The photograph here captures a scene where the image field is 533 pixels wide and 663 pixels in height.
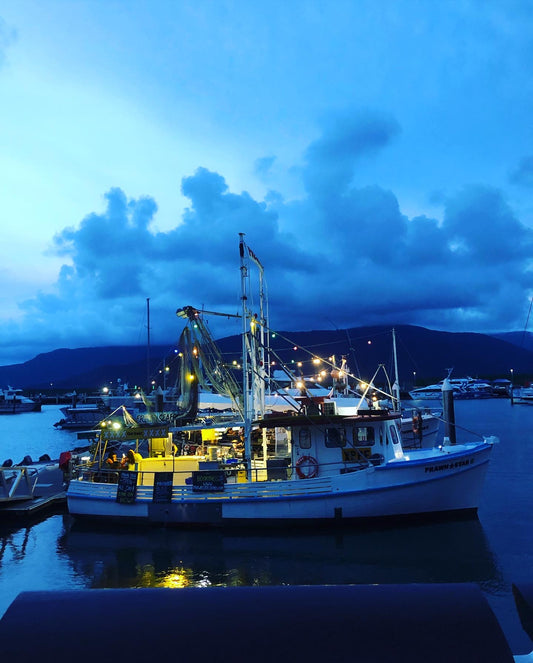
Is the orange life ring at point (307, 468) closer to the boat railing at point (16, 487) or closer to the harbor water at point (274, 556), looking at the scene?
the harbor water at point (274, 556)

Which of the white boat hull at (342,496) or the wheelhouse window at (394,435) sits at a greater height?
the wheelhouse window at (394,435)

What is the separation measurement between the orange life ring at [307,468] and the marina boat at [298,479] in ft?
0.12

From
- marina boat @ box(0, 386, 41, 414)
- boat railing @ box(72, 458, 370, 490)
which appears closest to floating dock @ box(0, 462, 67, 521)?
boat railing @ box(72, 458, 370, 490)

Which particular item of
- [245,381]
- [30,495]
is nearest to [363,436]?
[245,381]

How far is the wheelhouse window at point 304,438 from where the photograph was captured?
19609 mm

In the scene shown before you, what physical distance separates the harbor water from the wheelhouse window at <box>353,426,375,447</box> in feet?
9.96

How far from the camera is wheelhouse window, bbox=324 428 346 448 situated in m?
19.5

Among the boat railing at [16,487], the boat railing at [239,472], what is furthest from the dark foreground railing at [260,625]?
the boat railing at [16,487]

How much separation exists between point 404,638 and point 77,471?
893 inches

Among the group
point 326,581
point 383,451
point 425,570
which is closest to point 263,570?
point 326,581

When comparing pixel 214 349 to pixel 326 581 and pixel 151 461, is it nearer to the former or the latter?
pixel 151 461

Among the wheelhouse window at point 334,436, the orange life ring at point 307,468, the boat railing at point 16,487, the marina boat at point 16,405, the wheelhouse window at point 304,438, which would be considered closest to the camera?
the orange life ring at point 307,468

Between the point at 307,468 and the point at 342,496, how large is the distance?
185 centimetres

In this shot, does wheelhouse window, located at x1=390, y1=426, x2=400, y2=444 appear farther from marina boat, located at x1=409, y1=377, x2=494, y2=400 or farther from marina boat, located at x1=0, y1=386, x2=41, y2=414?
marina boat, located at x1=0, y1=386, x2=41, y2=414
